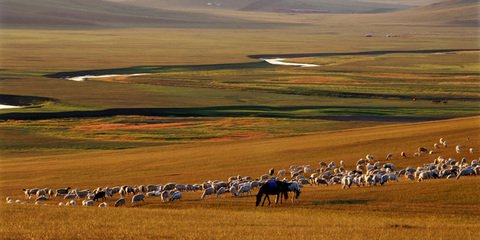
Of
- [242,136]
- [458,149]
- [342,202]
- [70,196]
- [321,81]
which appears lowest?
[342,202]

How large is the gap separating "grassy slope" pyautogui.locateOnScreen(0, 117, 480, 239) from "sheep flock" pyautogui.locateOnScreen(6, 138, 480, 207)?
640mm

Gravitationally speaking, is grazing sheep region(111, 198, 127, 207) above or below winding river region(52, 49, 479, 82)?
below

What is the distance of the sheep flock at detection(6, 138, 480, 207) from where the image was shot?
94.7 ft

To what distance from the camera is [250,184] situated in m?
29.1

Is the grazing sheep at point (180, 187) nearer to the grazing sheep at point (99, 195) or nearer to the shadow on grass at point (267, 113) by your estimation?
the grazing sheep at point (99, 195)

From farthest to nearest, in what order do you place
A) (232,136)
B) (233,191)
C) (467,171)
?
(232,136)
(467,171)
(233,191)

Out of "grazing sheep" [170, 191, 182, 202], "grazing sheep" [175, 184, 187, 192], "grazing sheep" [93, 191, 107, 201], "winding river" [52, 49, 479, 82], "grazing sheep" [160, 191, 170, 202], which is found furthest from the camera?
"winding river" [52, 49, 479, 82]

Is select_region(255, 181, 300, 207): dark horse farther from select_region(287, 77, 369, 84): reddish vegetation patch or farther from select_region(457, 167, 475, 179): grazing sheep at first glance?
select_region(287, 77, 369, 84): reddish vegetation patch

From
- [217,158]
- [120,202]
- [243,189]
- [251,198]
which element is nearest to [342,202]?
[251,198]

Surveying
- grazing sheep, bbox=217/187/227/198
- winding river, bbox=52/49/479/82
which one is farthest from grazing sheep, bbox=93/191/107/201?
winding river, bbox=52/49/479/82

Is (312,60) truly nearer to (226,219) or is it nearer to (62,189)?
(62,189)

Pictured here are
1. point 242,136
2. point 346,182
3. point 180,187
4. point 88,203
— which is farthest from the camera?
point 242,136

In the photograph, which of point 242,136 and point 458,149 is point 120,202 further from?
point 242,136

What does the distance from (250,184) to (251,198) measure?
114cm
